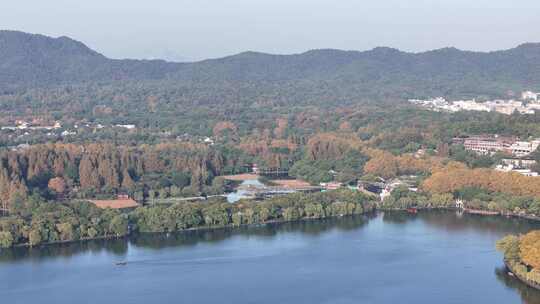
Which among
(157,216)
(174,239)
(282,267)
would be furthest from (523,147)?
(282,267)

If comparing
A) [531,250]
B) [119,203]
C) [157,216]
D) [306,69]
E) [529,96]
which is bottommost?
[119,203]

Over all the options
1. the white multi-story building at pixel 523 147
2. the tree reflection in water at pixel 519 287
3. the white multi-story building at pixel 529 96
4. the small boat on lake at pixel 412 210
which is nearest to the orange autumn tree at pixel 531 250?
the tree reflection in water at pixel 519 287

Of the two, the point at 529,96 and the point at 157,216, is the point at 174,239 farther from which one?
the point at 529,96

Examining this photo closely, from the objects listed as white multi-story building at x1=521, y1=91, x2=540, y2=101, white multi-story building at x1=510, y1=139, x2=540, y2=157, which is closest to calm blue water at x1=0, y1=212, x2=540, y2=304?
white multi-story building at x1=510, y1=139, x2=540, y2=157

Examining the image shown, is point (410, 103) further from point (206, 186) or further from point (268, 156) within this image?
point (206, 186)

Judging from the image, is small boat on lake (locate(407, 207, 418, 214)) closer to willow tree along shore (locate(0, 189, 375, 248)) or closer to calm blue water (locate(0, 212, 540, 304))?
willow tree along shore (locate(0, 189, 375, 248))
